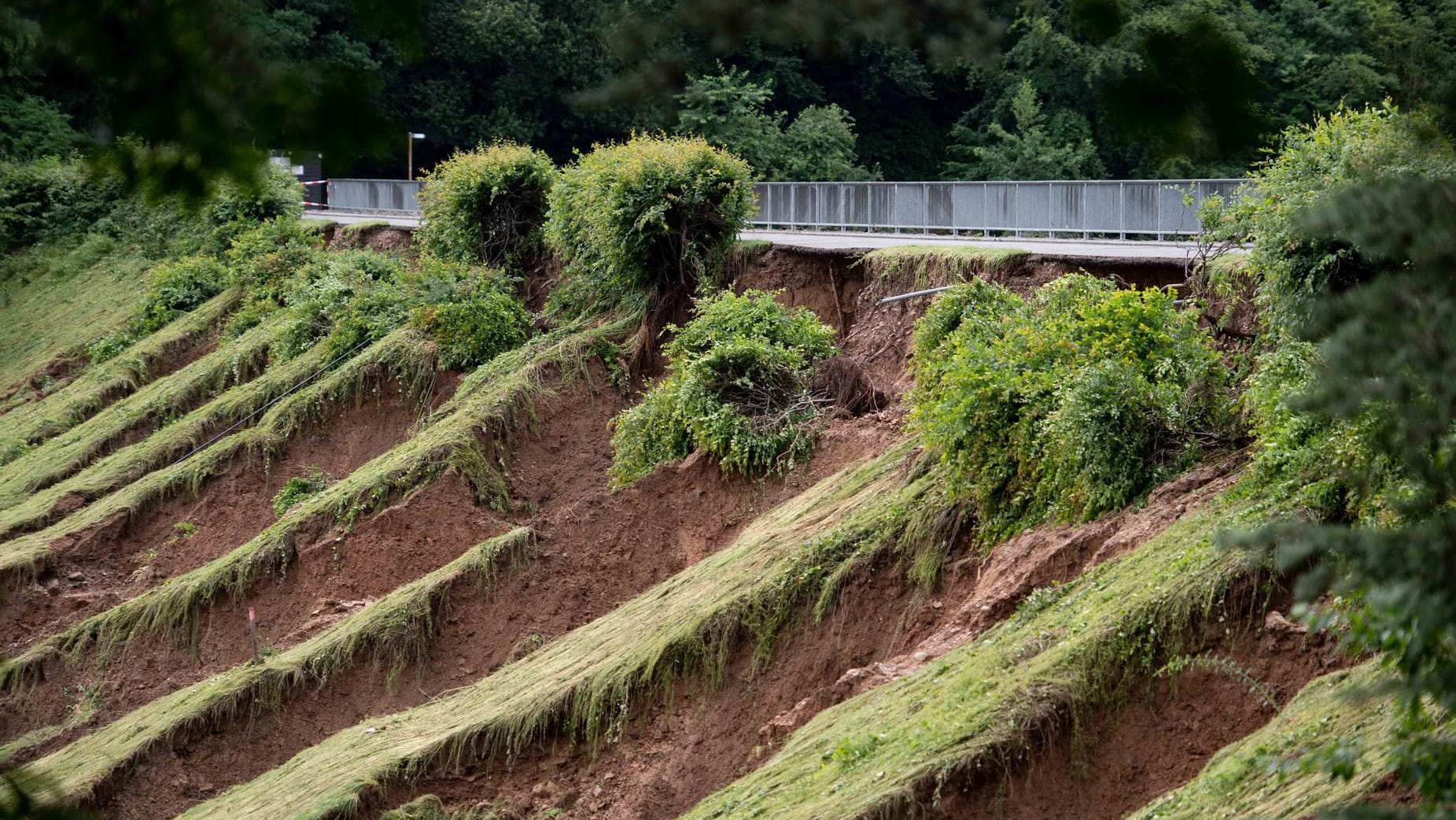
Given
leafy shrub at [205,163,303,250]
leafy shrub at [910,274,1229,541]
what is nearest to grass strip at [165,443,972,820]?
leafy shrub at [910,274,1229,541]

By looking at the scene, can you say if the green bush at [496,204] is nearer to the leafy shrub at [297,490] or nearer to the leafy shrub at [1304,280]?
the leafy shrub at [297,490]

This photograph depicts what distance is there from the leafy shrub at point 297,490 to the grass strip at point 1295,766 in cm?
1593

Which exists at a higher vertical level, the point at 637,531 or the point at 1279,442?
the point at 1279,442

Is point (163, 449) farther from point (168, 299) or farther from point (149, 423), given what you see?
point (168, 299)

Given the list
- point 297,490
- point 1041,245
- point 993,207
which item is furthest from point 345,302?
point 1041,245

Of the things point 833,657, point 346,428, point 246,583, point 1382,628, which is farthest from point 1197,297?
point 346,428

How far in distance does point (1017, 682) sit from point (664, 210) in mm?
12671

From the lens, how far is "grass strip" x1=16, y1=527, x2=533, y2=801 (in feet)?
54.4

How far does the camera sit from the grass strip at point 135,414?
26.2 metres

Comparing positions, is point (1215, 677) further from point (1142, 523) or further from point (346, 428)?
point (346, 428)

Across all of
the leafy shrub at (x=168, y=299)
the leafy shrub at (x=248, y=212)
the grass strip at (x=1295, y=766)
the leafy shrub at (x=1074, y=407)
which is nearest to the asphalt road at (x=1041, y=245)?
the leafy shrub at (x=1074, y=407)

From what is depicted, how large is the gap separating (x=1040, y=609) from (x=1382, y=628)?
231 inches

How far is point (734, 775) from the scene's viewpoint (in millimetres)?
12078

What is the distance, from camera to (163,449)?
24.7 metres
